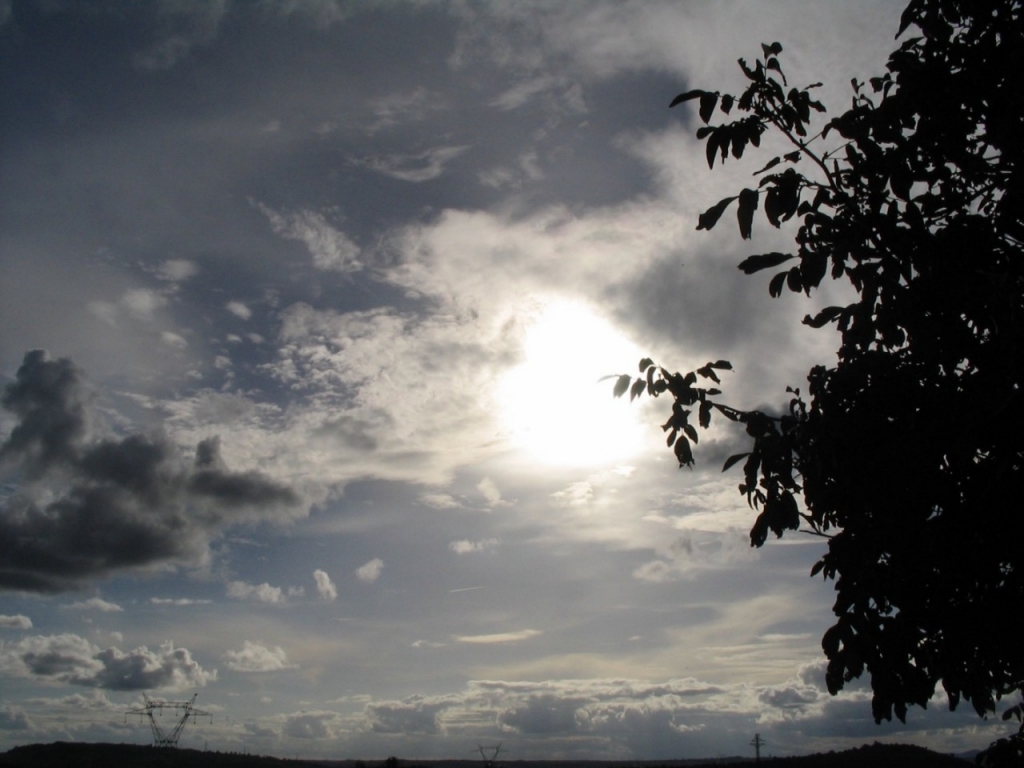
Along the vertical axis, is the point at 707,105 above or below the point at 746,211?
above

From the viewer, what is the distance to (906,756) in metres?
156

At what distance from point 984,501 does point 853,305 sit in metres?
1.83

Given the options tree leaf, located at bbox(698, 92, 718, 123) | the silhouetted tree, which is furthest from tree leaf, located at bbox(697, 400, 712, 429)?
tree leaf, located at bbox(698, 92, 718, 123)

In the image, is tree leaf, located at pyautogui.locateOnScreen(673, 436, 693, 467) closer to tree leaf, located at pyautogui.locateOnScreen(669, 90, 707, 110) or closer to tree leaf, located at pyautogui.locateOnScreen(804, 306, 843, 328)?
tree leaf, located at pyautogui.locateOnScreen(804, 306, 843, 328)

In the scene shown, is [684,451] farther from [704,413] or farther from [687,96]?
[687,96]

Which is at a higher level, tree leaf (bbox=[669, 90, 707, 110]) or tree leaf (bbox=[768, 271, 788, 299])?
tree leaf (bbox=[669, 90, 707, 110])

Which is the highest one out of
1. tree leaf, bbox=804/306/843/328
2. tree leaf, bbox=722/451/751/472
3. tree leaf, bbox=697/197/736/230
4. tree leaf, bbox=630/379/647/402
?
tree leaf, bbox=697/197/736/230

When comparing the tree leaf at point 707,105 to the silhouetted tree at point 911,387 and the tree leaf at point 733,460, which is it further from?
the tree leaf at point 733,460

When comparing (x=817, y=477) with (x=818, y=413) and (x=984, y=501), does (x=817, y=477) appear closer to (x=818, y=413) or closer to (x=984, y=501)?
(x=818, y=413)

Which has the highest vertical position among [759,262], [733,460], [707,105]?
[707,105]

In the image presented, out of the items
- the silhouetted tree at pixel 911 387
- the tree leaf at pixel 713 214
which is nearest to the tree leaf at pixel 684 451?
the silhouetted tree at pixel 911 387

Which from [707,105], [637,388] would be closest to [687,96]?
[707,105]

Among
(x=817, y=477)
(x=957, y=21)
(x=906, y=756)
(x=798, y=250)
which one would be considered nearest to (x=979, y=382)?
(x=817, y=477)

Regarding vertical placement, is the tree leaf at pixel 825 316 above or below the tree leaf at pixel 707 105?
below
